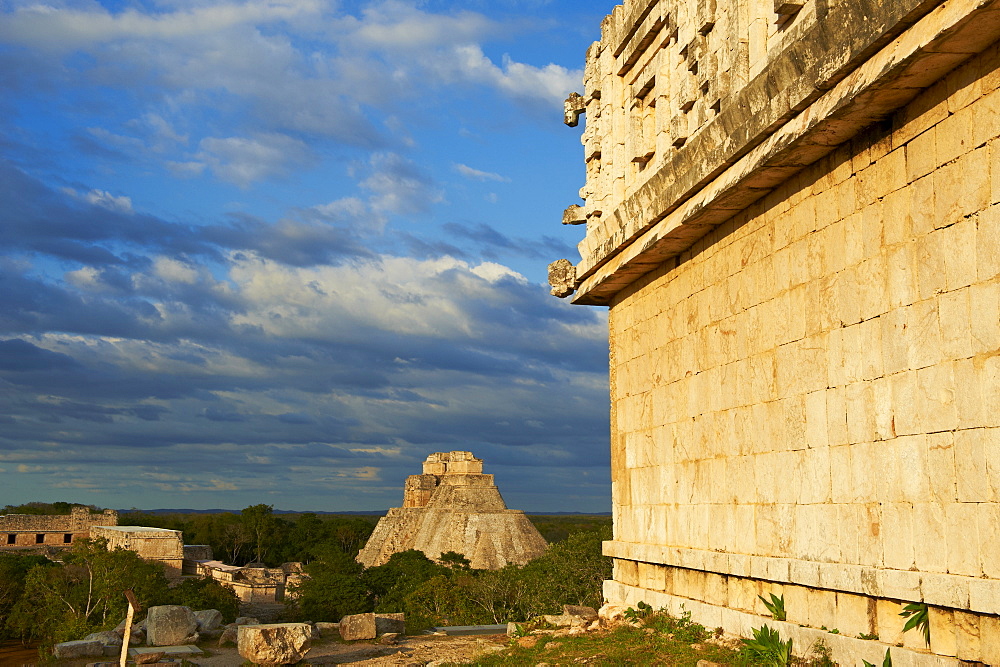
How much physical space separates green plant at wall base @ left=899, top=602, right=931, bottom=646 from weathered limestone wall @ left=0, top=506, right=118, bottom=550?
50.2 m

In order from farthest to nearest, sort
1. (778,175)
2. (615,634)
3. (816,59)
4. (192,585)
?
(192,585) → (615,634) → (778,175) → (816,59)

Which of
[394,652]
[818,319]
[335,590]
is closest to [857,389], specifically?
[818,319]

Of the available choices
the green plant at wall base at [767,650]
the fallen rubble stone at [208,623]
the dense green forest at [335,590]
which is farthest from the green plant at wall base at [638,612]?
the dense green forest at [335,590]

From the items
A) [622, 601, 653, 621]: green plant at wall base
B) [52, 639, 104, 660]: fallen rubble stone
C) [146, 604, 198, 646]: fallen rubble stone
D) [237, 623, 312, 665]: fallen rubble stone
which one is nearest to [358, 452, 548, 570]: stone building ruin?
[146, 604, 198, 646]: fallen rubble stone

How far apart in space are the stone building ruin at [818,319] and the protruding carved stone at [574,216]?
1678mm

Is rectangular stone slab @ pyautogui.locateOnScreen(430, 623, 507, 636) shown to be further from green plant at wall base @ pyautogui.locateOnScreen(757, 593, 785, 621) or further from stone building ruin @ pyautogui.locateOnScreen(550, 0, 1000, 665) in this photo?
green plant at wall base @ pyautogui.locateOnScreen(757, 593, 785, 621)

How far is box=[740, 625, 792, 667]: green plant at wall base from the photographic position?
6793 millimetres

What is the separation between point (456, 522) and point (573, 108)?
1552 inches

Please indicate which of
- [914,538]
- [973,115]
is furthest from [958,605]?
[973,115]

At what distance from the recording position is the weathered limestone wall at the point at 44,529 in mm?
49469

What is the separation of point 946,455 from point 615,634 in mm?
4802

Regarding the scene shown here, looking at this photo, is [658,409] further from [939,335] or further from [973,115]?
[973,115]

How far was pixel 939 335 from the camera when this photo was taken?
5496mm

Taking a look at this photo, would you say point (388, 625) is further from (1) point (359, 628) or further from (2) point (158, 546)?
(2) point (158, 546)
